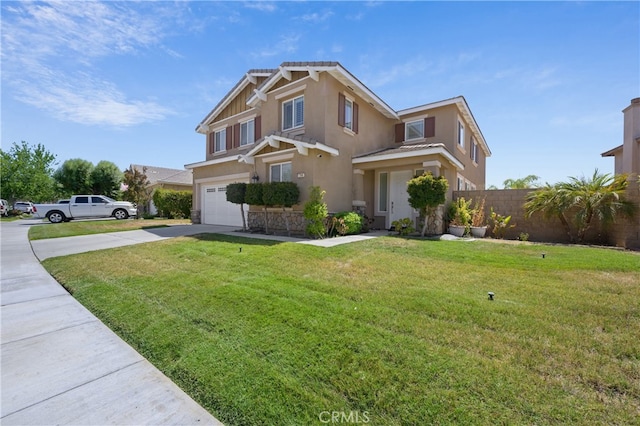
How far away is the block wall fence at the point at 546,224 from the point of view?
8.98 m

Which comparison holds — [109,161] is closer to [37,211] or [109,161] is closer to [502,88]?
[37,211]

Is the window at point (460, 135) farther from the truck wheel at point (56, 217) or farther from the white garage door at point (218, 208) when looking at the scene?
the truck wheel at point (56, 217)

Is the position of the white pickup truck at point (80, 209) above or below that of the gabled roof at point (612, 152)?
below

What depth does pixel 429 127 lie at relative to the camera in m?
14.1

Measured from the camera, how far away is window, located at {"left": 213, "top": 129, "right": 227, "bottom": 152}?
1734cm

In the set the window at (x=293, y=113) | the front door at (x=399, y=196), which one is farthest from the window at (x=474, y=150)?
the window at (x=293, y=113)

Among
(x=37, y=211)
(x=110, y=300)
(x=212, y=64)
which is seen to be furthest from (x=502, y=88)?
(x=37, y=211)

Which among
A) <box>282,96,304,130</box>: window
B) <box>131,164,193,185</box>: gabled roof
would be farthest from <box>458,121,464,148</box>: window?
<box>131,164,193,185</box>: gabled roof

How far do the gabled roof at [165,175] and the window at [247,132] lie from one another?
1270cm

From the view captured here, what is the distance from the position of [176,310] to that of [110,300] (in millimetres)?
1452

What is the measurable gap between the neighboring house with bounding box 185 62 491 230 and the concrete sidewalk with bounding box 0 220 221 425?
7.96 metres

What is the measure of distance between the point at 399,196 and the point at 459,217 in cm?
286

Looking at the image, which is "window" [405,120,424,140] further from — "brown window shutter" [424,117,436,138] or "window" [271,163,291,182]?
"window" [271,163,291,182]

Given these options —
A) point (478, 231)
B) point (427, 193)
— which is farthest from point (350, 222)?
point (478, 231)
